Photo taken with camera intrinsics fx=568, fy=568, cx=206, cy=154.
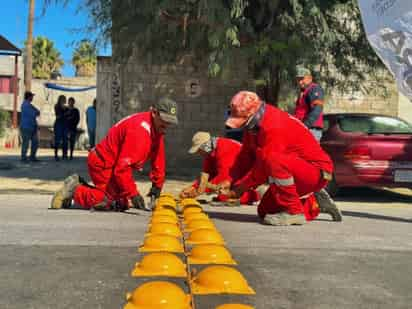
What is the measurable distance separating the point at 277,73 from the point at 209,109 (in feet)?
11.6

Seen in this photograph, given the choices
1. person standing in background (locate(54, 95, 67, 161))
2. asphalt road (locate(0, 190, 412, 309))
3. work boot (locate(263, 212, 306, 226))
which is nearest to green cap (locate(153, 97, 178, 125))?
asphalt road (locate(0, 190, 412, 309))

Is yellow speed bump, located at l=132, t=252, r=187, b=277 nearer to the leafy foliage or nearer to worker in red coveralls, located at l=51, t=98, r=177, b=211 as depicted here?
worker in red coveralls, located at l=51, t=98, r=177, b=211

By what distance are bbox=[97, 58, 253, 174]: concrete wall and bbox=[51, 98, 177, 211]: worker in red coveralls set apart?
745cm

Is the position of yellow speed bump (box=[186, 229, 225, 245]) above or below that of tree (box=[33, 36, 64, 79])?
below

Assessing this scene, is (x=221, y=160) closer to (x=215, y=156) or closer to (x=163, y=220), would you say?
(x=215, y=156)

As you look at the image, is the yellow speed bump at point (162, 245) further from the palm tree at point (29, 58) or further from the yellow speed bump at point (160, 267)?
the palm tree at point (29, 58)

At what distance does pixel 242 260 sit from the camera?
3.64 metres

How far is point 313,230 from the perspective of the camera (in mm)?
4992

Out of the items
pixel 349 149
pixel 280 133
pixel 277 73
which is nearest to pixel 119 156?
pixel 280 133

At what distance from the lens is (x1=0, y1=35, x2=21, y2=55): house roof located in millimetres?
25030

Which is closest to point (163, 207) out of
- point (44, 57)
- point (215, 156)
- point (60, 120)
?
point (215, 156)

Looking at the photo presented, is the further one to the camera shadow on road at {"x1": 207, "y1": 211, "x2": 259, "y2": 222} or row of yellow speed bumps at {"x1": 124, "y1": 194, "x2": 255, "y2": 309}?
shadow on road at {"x1": 207, "y1": 211, "x2": 259, "y2": 222}

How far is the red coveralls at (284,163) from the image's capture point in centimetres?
491

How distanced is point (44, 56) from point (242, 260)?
55043mm
